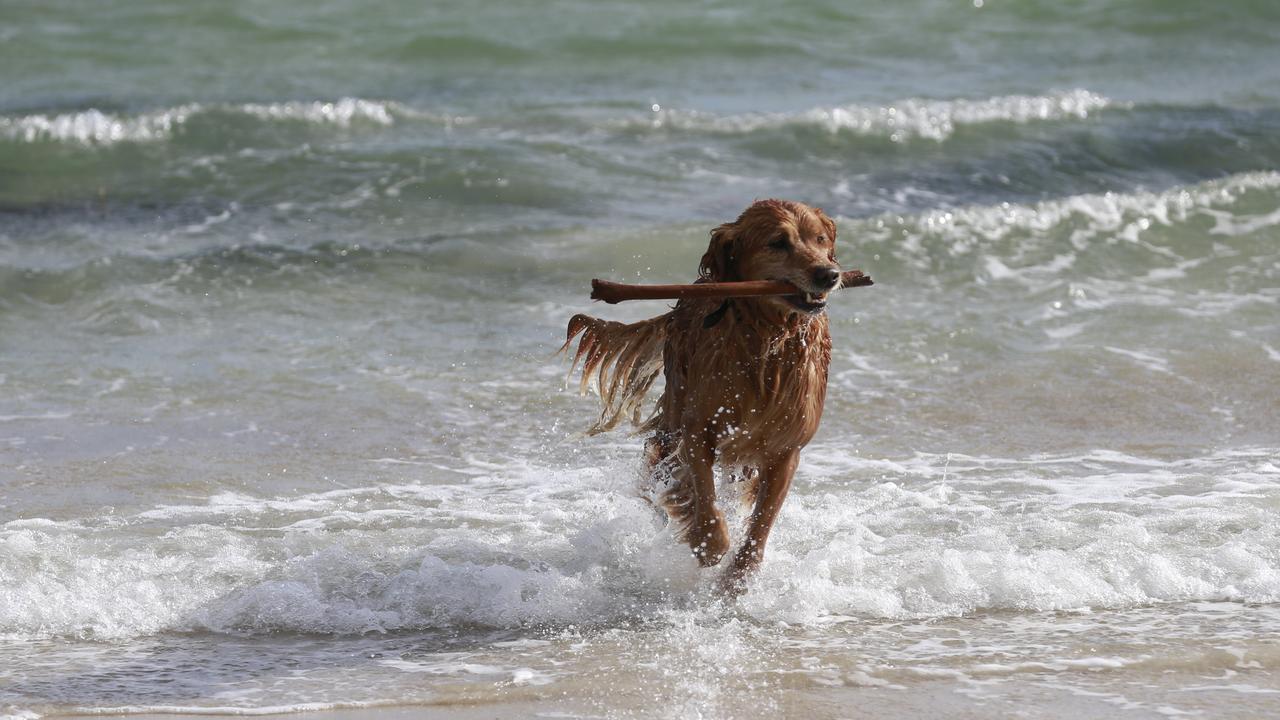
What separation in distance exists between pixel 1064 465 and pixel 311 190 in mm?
7332

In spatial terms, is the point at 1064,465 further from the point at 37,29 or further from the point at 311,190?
the point at 37,29

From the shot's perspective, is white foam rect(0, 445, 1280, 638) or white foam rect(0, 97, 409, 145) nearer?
white foam rect(0, 445, 1280, 638)

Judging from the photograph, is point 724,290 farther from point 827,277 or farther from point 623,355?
point 623,355

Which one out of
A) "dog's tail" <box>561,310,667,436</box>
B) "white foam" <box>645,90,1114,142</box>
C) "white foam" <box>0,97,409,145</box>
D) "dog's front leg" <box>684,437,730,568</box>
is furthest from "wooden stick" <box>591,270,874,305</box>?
"white foam" <box>0,97,409,145</box>

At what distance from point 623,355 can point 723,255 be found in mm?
962

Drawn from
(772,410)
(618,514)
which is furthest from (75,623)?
(772,410)

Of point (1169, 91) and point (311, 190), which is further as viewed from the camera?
point (1169, 91)

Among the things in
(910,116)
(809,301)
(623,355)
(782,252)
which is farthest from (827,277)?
(910,116)

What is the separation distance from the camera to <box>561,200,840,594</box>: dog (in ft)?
15.4

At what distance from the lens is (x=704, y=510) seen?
16.7 feet

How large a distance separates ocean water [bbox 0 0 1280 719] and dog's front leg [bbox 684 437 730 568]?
131 millimetres

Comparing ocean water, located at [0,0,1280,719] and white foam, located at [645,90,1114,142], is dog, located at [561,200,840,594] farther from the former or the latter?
white foam, located at [645,90,1114,142]

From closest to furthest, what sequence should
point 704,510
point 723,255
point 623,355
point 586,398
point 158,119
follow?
1. point 723,255
2. point 704,510
3. point 623,355
4. point 586,398
5. point 158,119

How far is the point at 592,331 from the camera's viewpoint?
18.8 feet
